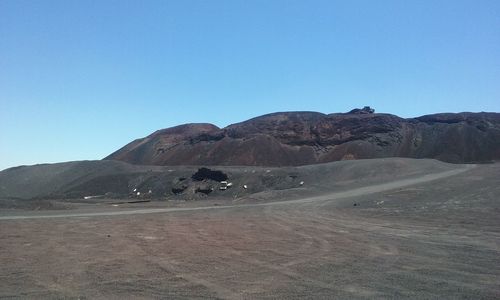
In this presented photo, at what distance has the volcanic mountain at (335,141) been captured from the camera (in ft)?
319

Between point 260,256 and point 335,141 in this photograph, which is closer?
point 260,256

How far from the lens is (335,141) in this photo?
106125mm

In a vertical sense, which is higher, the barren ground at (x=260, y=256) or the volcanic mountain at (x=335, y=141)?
the volcanic mountain at (x=335, y=141)

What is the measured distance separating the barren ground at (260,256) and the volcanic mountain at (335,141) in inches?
2868

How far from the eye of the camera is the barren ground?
8852 millimetres

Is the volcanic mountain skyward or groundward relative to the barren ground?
skyward

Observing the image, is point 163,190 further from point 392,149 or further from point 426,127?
point 426,127

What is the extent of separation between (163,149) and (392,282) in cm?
11117

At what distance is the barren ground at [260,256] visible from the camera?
8.85m

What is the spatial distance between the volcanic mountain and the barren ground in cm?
7285

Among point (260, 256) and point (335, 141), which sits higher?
point (335, 141)

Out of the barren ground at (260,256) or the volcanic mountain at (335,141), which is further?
the volcanic mountain at (335,141)

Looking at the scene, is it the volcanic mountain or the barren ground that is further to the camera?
the volcanic mountain

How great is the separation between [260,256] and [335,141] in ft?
312
